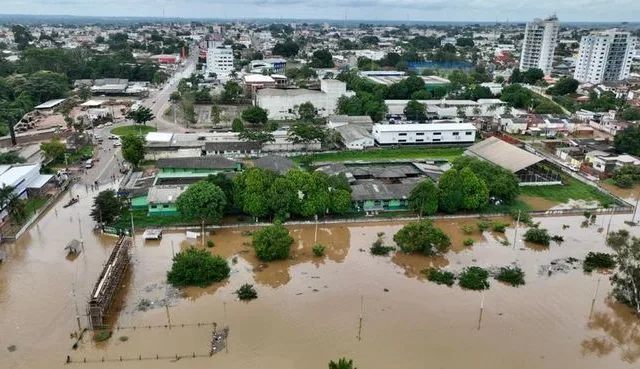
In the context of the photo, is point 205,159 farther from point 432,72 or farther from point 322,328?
point 432,72

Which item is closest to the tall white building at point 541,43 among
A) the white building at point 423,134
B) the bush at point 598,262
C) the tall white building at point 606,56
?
the tall white building at point 606,56

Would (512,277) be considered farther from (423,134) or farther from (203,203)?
(423,134)

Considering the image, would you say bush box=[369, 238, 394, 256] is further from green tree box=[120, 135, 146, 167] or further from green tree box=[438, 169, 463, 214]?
A: green tree box=[120, 135, 146, 167]

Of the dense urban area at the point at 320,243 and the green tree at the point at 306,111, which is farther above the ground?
the green tree at the point at 306,111

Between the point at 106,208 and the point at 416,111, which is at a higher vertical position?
the point at 416,111

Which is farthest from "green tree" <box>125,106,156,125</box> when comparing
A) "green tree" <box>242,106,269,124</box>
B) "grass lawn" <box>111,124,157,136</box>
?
"green tree" <box>242,106,269,124</box>

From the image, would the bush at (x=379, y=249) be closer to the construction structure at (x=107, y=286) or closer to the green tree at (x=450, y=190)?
the green tree at (x=450, y=190)

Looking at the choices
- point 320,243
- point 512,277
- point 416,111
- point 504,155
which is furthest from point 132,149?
point 416,111
